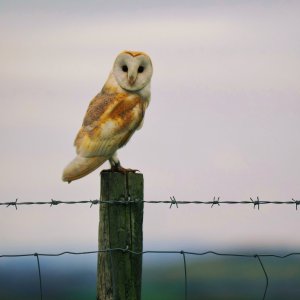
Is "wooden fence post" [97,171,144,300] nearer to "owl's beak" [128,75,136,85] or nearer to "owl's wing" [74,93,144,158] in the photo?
"owl's wing" [74,93,144,158]

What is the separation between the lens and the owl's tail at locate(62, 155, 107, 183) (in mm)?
7312

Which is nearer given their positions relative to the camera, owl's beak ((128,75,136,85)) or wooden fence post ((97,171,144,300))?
wooden fence post ((97,171,144,300))

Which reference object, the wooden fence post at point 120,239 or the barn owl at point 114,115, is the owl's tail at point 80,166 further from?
the wooden fence post at point 120,239

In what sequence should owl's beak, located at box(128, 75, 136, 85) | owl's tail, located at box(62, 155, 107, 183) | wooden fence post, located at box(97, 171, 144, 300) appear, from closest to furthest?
wooden fence post, located at box(97, 171, 144, 300) → owl's tail, located at box(62, 155, 107, 183) → owl's beak, located at box(128, 75, 136, 85)

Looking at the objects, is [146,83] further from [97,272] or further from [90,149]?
[97,272]

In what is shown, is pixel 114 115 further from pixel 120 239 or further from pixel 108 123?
pixel 120 239

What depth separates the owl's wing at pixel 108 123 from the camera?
7641mm

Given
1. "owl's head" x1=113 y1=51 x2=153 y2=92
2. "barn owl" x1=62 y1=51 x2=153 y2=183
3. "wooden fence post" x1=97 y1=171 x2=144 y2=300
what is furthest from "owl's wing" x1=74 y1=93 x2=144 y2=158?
"wooden fence post" x1=97 y1=171 x2=144 y2=300

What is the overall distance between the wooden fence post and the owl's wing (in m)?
2.10

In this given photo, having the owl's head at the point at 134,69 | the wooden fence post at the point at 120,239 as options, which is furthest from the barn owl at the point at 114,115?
the wooden fence post at the point at 120,239

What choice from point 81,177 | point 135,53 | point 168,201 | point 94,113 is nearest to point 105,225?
point 168,201

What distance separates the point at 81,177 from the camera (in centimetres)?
734

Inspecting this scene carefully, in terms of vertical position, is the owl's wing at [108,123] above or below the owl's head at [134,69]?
below

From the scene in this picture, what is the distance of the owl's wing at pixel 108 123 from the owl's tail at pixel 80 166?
0.06 m
